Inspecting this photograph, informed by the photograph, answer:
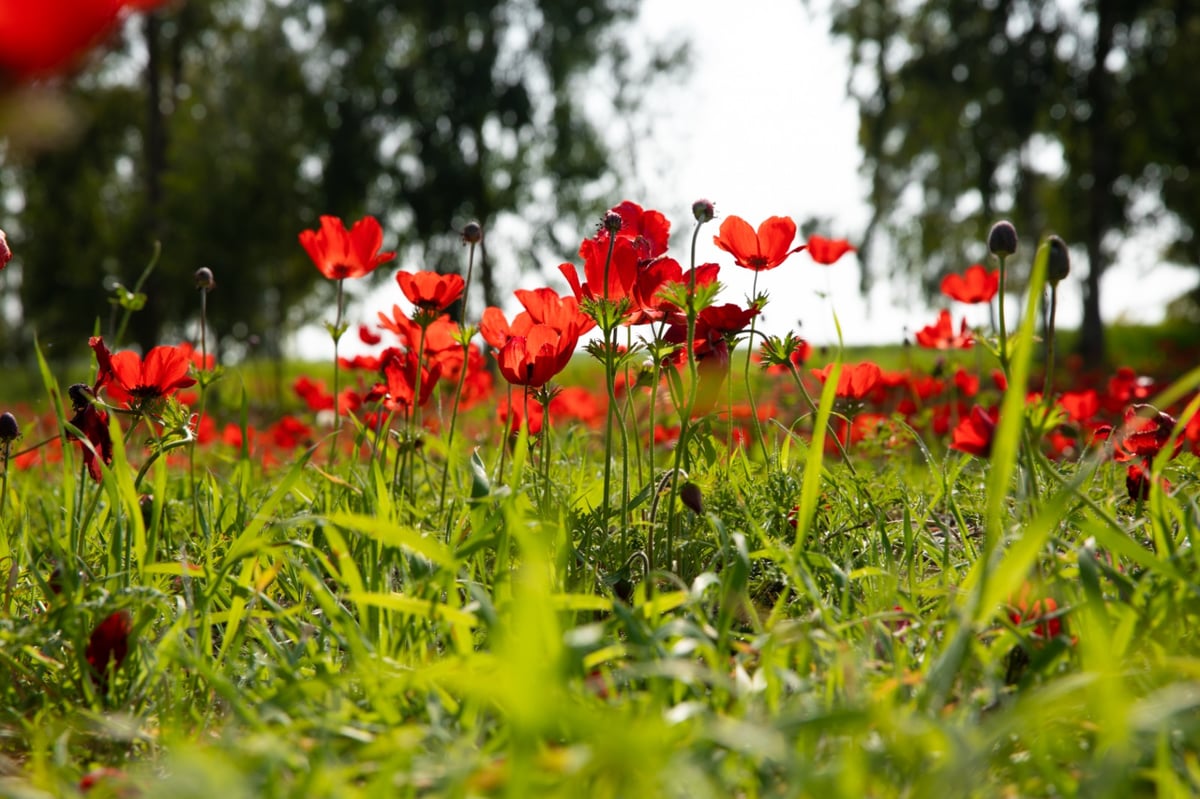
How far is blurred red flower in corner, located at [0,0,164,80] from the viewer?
520 mm

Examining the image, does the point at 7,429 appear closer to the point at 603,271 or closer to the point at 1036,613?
the point at 603,271

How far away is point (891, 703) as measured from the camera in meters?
1.02

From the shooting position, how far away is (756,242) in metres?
1.74

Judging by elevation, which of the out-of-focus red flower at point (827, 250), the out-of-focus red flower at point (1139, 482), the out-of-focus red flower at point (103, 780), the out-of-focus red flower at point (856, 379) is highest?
the out-of-focus red flower at point (827, 250)

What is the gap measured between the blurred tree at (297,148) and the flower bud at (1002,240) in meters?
11.9

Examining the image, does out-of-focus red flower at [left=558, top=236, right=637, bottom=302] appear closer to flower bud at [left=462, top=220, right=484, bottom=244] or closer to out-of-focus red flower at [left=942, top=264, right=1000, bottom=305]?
flower bud at [left=462, top=220, right=484, bottom=244]

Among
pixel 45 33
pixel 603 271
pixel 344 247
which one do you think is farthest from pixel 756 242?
pixel 45 33

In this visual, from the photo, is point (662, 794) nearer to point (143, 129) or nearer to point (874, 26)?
point (874, 26)

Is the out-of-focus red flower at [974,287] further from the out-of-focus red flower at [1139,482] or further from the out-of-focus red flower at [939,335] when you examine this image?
the out-of-focus red flower at [1139,482]

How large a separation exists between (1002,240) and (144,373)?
1.46m

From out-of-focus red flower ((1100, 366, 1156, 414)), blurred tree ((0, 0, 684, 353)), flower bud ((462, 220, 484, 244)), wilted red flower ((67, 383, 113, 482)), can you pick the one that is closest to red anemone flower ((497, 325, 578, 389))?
flower bud ((462, 220, 484, 244))

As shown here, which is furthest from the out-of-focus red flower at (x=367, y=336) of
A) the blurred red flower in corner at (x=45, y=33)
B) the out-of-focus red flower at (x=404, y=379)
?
the blurred red flower in corner at (x=45, y=33)

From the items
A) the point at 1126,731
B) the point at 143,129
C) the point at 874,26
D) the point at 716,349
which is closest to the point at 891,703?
the point at 1126,731

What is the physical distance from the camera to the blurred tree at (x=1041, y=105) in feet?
38.6
